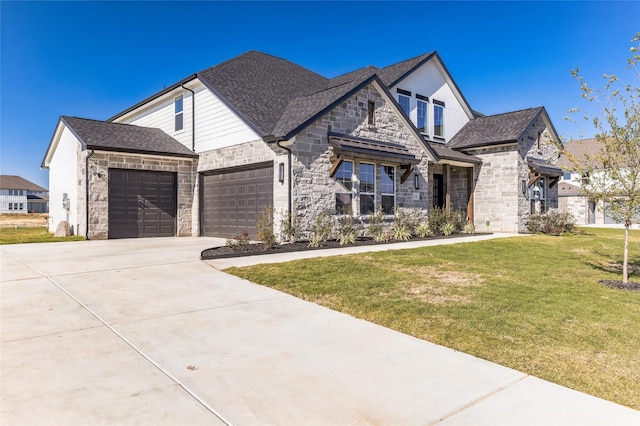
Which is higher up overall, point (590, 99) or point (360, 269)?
point (590, 99)

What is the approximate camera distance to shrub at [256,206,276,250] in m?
10.7

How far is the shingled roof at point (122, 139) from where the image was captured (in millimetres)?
14195

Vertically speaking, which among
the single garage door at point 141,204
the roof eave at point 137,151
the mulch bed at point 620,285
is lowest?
the mulch bed at point 620,285

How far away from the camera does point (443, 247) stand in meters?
11.6

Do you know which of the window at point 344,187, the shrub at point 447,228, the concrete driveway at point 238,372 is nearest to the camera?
the concrete driveway at point 238,372

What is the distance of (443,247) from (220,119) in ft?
31.5

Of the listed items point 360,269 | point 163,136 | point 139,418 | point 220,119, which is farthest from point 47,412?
point 163,136

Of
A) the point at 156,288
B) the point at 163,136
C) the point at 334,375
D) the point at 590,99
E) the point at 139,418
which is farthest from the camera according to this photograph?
the point at 163,136

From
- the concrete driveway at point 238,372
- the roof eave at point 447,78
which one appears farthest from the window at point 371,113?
the concrete driveway at point 238,372

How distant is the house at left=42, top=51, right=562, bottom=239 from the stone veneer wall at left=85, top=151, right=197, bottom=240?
4cm

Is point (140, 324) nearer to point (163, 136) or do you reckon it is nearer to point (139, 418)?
point (139, 418)

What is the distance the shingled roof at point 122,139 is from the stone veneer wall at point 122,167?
0.35 meters

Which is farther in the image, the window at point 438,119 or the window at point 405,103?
the window at point 438,119

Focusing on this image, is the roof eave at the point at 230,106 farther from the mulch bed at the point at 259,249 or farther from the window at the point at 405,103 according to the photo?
the window at the point at 405,103
